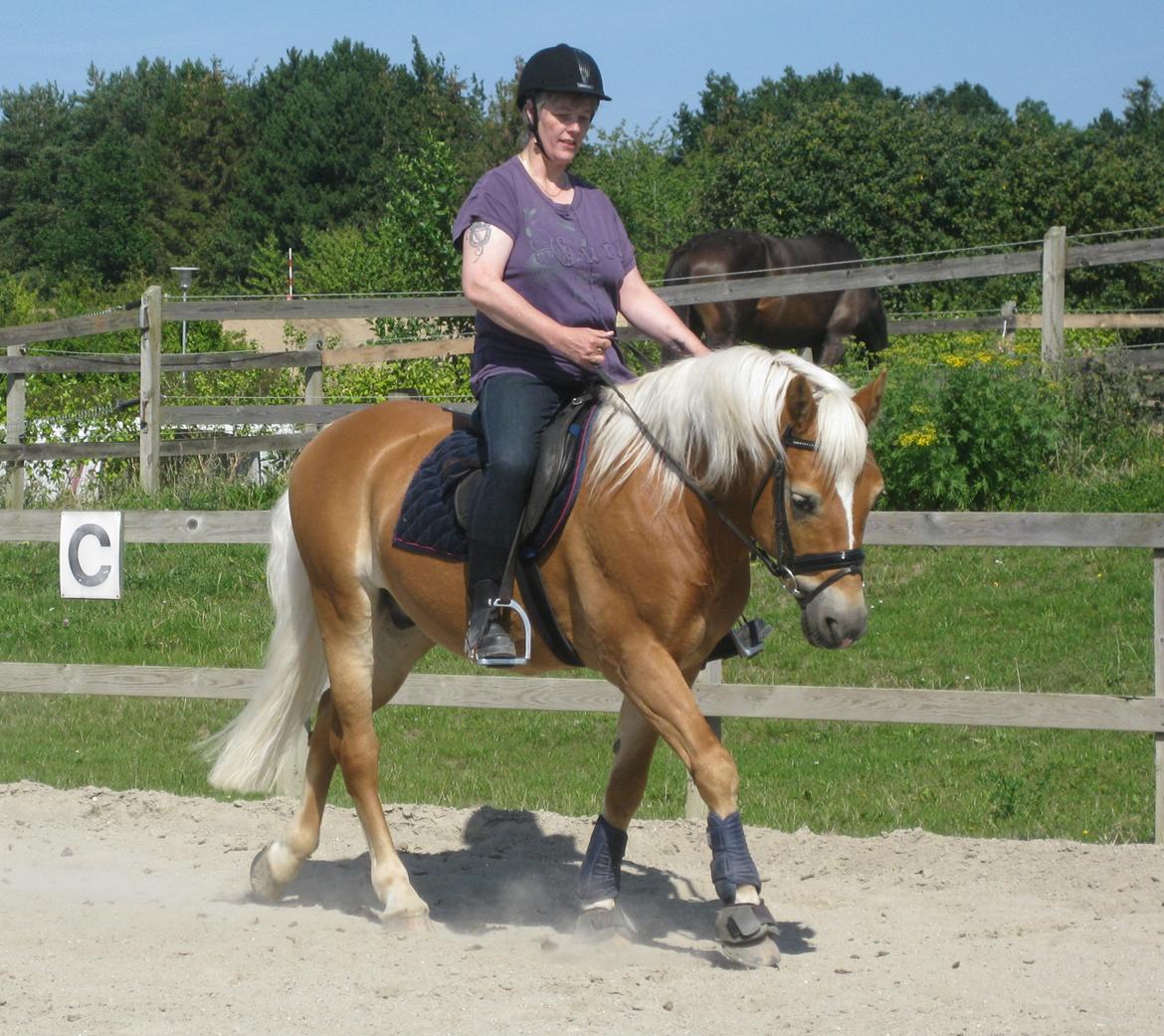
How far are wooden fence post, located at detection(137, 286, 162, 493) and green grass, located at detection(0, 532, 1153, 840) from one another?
4.15 feet

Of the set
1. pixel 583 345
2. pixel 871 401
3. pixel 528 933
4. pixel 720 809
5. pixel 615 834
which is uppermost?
pixel 583 345

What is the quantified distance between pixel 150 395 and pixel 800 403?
924cm

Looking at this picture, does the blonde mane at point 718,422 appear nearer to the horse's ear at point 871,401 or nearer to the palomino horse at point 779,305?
the horse's ear at point 871,401

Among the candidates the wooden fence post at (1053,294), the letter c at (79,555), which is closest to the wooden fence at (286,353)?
the wooden fence post at (1053,294)

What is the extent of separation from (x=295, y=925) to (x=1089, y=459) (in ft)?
24.3

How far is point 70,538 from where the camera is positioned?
22.4ft

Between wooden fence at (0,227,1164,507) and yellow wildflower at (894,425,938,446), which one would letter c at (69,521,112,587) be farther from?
yellow wildflower at (894,425,938,446)

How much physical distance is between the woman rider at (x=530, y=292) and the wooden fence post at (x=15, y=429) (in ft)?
26.9

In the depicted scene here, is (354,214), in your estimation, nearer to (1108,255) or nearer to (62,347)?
(62,347)

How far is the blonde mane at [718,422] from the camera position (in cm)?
405

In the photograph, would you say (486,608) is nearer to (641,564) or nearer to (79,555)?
(641,564)

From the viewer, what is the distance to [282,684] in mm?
5629

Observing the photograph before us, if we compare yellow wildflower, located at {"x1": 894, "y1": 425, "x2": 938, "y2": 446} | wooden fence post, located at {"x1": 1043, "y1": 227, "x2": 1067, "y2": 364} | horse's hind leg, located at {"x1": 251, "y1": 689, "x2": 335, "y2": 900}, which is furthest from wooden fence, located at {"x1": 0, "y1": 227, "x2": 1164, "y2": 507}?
horse's hind leg, located at {"x1": 251, "y1": 689, "x2": 335, "y2": 900}

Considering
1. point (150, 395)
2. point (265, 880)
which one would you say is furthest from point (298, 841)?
point (150, 395)
